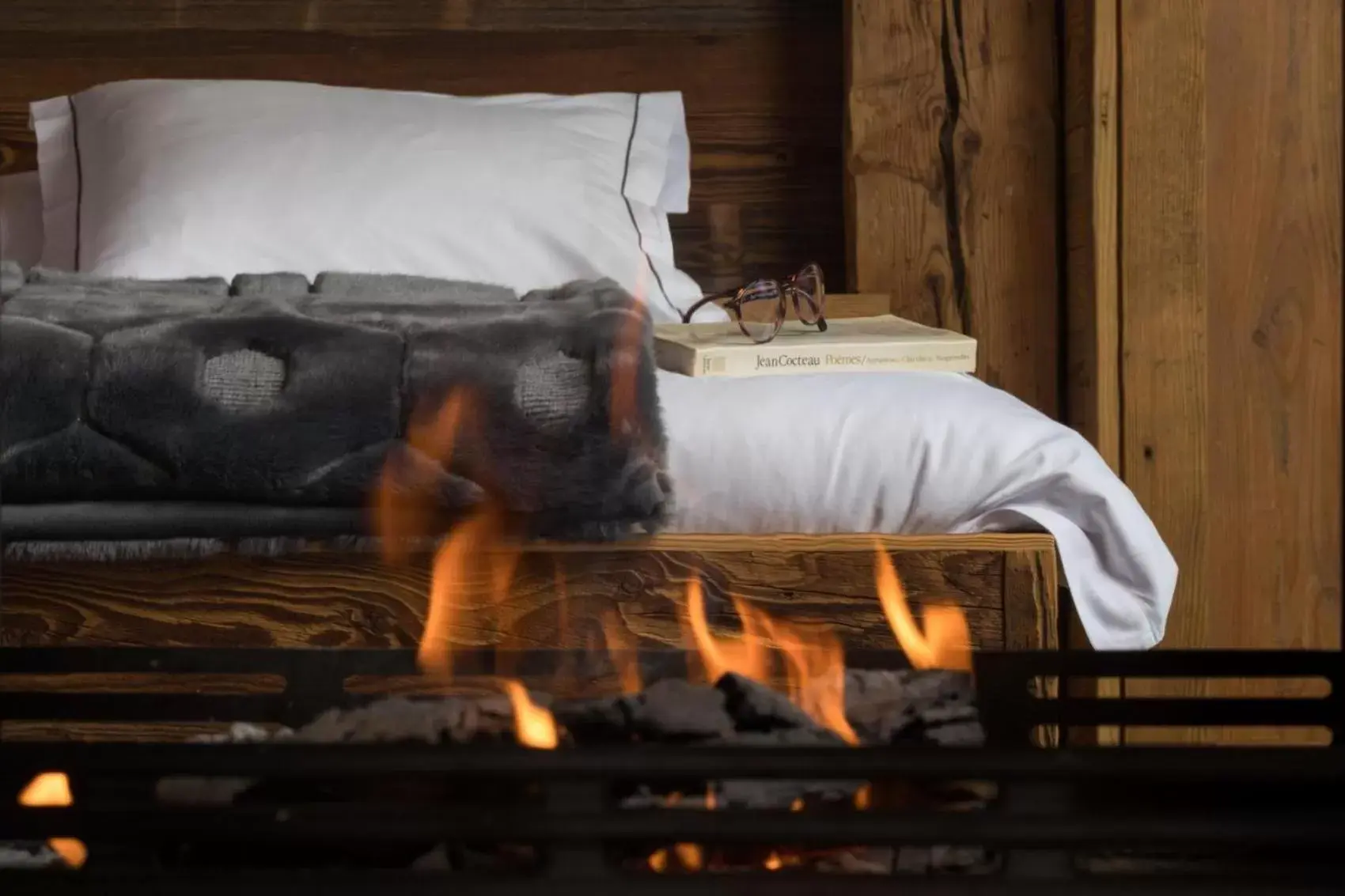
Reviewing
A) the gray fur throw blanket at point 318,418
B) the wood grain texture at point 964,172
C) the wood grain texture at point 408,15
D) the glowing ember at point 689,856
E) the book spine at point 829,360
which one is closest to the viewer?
the glowing ember at point 689,856

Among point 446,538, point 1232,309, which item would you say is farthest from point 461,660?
point 1232,309

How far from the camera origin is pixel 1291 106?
1781 mm

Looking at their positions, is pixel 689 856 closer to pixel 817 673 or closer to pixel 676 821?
pixel 676 821

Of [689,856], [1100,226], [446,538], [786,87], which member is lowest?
[689,856]

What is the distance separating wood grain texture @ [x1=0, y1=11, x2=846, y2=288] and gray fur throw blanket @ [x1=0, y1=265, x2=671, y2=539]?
4.04ft

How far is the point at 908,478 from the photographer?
1139 mm

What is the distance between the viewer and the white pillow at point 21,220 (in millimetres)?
1980

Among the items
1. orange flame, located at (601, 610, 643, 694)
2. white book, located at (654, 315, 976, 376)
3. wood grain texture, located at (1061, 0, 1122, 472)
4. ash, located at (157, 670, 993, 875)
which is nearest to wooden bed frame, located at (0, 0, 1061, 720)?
wood grain texture, located at (1061, 0, 1122, 472)

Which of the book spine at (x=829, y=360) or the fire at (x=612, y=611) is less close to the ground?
the book spine at (x=829, y=360)

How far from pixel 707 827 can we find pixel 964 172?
1.65 metres

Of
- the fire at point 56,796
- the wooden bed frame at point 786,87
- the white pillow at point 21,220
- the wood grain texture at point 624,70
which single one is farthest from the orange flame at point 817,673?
the white pillow at point 21,220

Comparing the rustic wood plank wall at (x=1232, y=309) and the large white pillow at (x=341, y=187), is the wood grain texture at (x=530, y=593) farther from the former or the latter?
the rustic wood plank wall at (x=1232, y=309)

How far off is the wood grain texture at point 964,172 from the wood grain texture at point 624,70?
11 centimetres

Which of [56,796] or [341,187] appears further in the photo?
[341,187]
